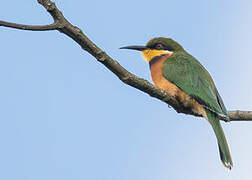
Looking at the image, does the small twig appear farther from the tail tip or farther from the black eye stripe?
the black eye stripe

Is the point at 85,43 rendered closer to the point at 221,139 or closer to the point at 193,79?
the point at 221,139

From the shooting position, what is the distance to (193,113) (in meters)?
5.34

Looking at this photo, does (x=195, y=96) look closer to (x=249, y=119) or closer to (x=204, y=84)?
(x=204, y=84)

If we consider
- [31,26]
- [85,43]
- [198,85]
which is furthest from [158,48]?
[31,26]

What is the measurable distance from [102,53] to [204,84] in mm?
2567

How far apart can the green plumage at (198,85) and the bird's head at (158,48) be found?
0.11 meters

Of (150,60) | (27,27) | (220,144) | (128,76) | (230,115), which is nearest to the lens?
(27,27)

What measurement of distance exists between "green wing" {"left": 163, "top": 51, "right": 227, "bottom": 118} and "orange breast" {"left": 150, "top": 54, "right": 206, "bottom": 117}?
44 mm

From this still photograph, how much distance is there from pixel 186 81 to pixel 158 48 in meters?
1.06

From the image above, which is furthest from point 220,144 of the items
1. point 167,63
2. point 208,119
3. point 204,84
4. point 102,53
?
point 102,53

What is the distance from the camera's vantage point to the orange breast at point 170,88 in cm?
537

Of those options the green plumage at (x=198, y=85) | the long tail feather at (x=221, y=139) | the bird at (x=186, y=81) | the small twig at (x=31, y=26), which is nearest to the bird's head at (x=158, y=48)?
the bird at (x=186, y=81)

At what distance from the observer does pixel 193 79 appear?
5.75 metres

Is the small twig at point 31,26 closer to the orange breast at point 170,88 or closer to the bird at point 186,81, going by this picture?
the bird at point 186,81
